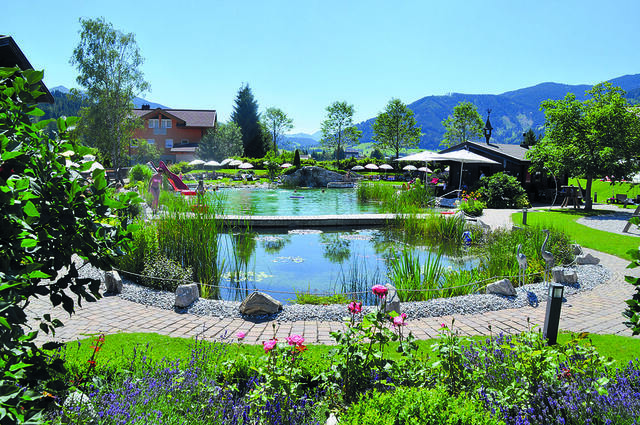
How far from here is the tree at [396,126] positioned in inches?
2194

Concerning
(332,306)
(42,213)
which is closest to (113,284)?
(332,306)

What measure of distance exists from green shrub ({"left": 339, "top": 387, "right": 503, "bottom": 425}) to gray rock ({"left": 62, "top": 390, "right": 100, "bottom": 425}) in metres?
1.43

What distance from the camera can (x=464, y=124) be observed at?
5816cm

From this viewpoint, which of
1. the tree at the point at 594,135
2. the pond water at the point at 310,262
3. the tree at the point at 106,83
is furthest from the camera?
the tree at the point at 106,83

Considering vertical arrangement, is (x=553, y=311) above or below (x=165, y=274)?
above

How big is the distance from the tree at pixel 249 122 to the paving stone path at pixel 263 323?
4759 centimetres

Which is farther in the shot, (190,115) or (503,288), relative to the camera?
(190,115)

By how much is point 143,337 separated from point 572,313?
521 centimetres

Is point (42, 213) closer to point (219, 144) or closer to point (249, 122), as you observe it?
point (219, 144)

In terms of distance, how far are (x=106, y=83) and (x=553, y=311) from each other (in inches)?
1197

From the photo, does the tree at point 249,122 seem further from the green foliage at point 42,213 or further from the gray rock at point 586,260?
the green foliage at point 42,213

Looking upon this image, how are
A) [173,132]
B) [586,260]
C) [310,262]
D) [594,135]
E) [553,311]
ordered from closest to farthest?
[553,311]
[586,260]
[310,262]
[594,135]
[173,132]

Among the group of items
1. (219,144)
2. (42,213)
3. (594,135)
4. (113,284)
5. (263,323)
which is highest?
(219,144)

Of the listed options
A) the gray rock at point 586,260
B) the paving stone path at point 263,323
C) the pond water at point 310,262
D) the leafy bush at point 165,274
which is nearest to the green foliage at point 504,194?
the pond water at point 310,262
